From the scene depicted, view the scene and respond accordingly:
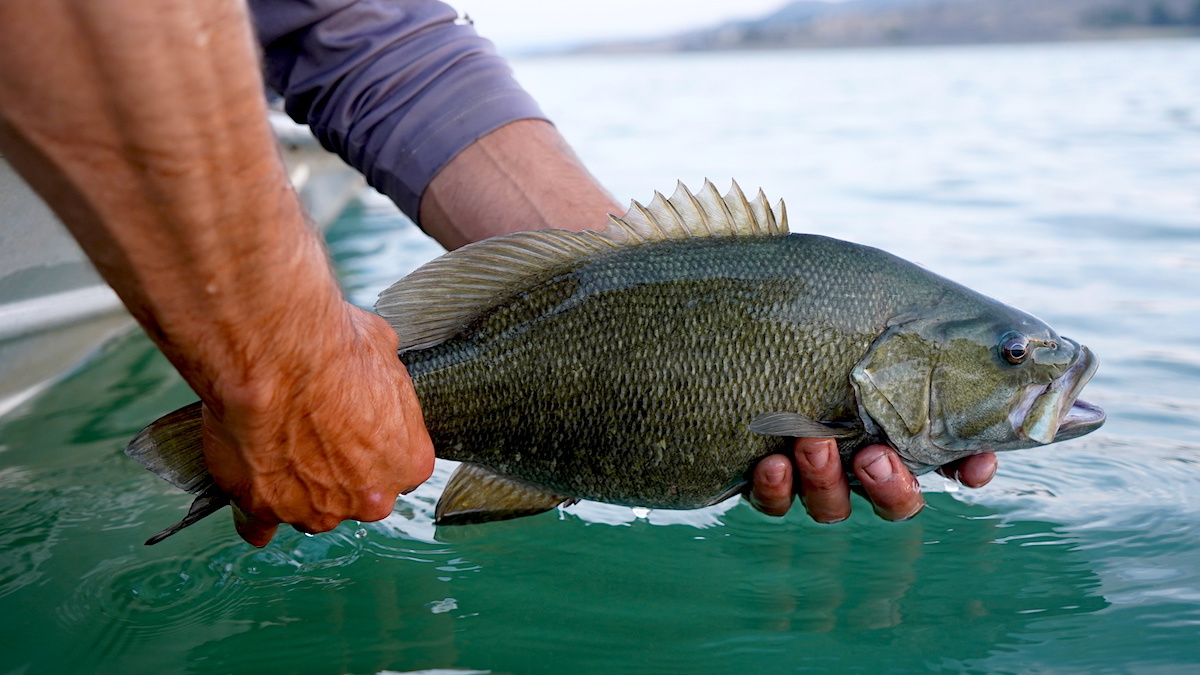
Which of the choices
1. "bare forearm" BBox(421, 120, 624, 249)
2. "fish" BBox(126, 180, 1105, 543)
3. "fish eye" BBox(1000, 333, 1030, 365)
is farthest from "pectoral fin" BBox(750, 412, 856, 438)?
"bare forearm" BBox(421, 120, 624, 249)

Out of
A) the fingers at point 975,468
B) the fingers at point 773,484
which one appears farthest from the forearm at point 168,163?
the fingers at point 975,468

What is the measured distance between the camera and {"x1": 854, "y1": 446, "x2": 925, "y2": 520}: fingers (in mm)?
2555

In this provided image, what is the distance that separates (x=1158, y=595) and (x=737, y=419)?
1.29 metres

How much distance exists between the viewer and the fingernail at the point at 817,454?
252cm

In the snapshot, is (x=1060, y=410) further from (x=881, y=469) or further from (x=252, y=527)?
(x=252, y=527)

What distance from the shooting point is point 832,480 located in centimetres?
260

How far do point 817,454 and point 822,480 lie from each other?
0.11m

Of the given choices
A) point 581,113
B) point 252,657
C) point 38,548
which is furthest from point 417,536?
point 581,113

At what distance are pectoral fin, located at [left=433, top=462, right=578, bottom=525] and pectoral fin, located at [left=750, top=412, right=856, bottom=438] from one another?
568mm

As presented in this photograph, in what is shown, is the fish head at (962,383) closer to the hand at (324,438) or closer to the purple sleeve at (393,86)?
the hand at (324,438)

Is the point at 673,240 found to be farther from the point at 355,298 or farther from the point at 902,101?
the point at 902,101

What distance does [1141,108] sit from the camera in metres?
15.7

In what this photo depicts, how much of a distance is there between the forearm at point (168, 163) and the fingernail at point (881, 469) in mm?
1406

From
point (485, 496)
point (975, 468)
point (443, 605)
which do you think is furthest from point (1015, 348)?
point (443, 605)
